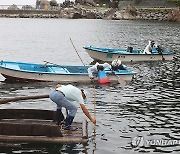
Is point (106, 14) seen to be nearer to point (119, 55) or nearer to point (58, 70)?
point (119, 55)

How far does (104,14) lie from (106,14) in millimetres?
760

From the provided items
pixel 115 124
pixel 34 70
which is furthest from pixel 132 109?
pixel 34 70

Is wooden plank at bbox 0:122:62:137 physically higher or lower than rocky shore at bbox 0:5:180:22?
lower

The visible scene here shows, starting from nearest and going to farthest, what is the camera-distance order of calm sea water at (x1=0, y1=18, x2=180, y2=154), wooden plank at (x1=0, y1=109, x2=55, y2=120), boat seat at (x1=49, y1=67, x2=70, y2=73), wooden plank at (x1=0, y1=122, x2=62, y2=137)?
wooden plank at (x1=0, y1=122, x2=62, y2=137)
calm sea water at (x1=0, y1=18, x2=180, y2=154)
wooden plank at (x1=0, y1=109, x2=55, y2=120)
boat seat at (x1=49, y1=67, x2=70, y2=73)

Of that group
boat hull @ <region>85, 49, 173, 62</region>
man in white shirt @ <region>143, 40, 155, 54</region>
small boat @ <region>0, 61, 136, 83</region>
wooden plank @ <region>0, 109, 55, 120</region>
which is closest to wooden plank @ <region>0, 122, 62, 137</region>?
wooden plank @ <region>0, 109, 55, 120</region>

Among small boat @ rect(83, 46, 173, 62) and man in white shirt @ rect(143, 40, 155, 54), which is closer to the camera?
small boat @ rect(83, 46, 173, 62)

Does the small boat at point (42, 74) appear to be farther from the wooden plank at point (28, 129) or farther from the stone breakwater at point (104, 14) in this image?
the stone breakwater at point (104, 14)

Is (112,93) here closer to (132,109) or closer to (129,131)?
(132,109)

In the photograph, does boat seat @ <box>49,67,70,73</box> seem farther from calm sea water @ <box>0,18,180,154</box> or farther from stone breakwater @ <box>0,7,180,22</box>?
stone breakwater @ <box>0,7,180,22</box>

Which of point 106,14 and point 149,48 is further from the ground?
point 106,14

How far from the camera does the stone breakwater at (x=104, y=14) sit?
432ft

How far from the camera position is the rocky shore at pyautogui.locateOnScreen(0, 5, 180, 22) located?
131925mm

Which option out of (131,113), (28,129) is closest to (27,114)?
(28,129)

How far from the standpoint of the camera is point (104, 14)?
146m
